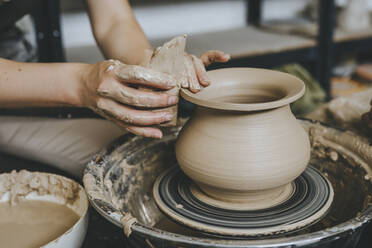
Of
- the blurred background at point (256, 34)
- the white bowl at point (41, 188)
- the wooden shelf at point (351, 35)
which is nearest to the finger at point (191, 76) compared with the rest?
the white bowl at point (41, 188)

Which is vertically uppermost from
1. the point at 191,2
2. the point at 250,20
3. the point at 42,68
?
the point at 42,68

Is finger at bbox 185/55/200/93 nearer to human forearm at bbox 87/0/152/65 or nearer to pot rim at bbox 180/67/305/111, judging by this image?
pot rim at bbox 180/67/305/111

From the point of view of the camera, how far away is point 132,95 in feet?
2.83

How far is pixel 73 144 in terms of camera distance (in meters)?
1.42

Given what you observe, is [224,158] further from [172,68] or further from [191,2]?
[191,2]

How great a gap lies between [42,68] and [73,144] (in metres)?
0.45

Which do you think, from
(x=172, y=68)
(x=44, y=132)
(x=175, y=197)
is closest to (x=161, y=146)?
(x=175, y=197)

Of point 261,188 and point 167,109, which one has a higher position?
point 167,109

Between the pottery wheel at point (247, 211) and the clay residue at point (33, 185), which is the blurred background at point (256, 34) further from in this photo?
the pottery wheel at point (247, 211)

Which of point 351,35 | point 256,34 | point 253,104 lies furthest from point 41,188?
point 351,35

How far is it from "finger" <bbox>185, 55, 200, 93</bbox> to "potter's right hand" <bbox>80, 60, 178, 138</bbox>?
67 millimetres

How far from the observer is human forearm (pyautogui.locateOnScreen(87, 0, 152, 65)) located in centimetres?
134

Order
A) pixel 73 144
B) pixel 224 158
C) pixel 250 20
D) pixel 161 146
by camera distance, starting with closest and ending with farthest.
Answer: pixel 224 158, pixel 161 146, pixel 73 144, pixel 250 20

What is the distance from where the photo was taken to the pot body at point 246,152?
87cm
